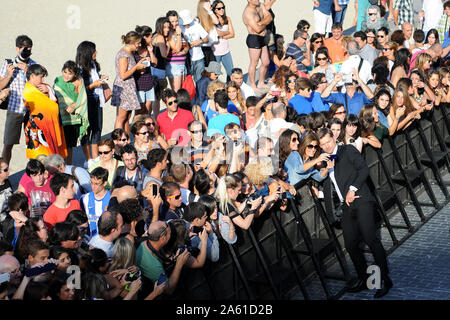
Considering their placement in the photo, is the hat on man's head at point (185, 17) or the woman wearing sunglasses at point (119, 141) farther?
the hat on man's head at point (185, 17)

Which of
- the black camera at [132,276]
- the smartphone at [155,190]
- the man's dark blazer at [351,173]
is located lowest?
the man's dark blazer at [351,173]

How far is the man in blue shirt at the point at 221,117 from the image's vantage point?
11.2 meters

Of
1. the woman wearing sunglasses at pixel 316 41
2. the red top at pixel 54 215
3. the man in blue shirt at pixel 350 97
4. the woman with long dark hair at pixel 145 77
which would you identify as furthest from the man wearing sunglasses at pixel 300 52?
the red top at pixel 54 215

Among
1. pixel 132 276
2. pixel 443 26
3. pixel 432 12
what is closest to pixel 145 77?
pixel 132 276

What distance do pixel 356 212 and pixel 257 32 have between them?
553 centimetres

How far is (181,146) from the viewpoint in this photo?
1059cm

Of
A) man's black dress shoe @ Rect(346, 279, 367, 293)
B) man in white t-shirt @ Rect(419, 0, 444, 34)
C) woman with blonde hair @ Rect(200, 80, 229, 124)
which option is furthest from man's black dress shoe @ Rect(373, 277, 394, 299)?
man in white t-shirt @ Rect(419, 0, 444, 34)

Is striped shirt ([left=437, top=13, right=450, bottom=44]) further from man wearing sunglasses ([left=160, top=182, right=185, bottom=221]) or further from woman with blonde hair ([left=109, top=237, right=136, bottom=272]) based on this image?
woman with blonde hair ([left=109, top=237, right=136, bottom=272])

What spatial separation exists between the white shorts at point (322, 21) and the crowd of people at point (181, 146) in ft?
5.35

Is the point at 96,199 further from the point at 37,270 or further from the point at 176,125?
the point at 176,125

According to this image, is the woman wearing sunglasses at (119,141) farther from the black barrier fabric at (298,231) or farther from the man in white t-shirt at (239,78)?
the man in white t-shirt at (239,78)

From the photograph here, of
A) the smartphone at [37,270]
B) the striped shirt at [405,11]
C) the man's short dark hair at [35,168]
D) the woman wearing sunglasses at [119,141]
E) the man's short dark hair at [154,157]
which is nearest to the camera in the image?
the smartphone at [37,270]

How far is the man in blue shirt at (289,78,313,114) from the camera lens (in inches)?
475

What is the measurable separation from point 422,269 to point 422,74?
394cm
